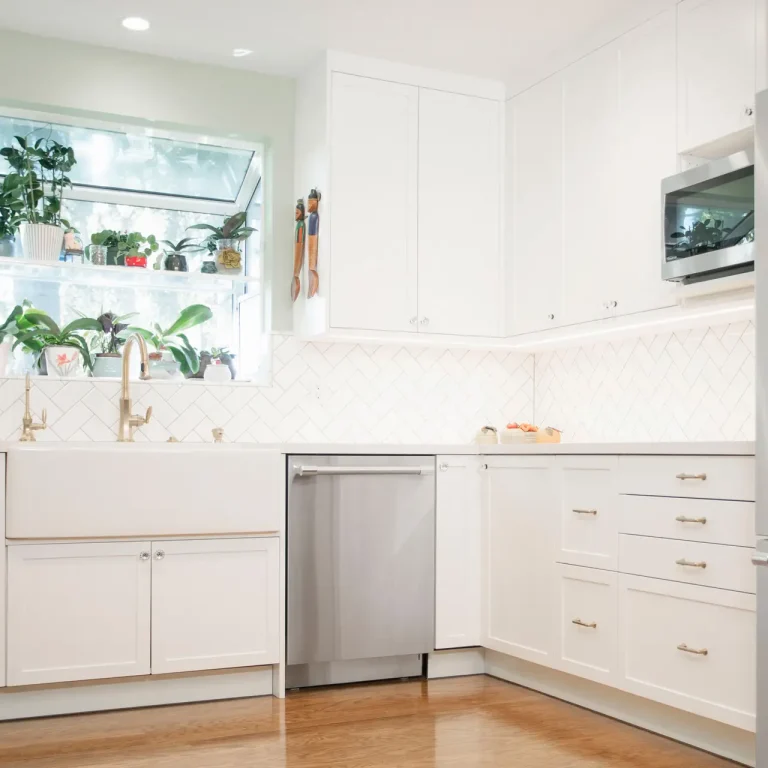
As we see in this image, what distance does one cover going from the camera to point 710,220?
287 centimetres

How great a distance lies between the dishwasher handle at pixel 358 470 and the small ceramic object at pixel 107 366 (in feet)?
2.94

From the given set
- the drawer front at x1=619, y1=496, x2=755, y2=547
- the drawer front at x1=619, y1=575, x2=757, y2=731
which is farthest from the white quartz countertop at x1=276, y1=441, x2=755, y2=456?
the drawer front at x1=619, y1=575, x2=757, y2=731

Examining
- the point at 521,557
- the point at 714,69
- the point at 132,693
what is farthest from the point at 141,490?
the point at 714,69

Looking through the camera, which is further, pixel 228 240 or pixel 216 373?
pixel 228 240

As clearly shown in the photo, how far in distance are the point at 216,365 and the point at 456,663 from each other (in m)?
1.54

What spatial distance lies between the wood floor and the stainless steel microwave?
142 cm

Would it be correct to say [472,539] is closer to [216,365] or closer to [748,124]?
[216,365]

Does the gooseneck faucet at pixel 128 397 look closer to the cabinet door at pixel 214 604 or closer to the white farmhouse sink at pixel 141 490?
the white farmhouse sink at pixel 141 490

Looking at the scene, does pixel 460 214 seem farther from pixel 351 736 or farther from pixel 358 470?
pixel 351 736

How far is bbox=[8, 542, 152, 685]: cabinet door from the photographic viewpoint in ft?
9.63

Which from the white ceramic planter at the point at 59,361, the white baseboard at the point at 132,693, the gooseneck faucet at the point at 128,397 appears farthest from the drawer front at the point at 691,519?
the white ceramic planter at the point at 59,361

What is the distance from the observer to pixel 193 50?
3.71 metres

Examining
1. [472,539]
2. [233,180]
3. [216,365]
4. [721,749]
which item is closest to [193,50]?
[233,180]

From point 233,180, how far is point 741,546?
8.78 ft
